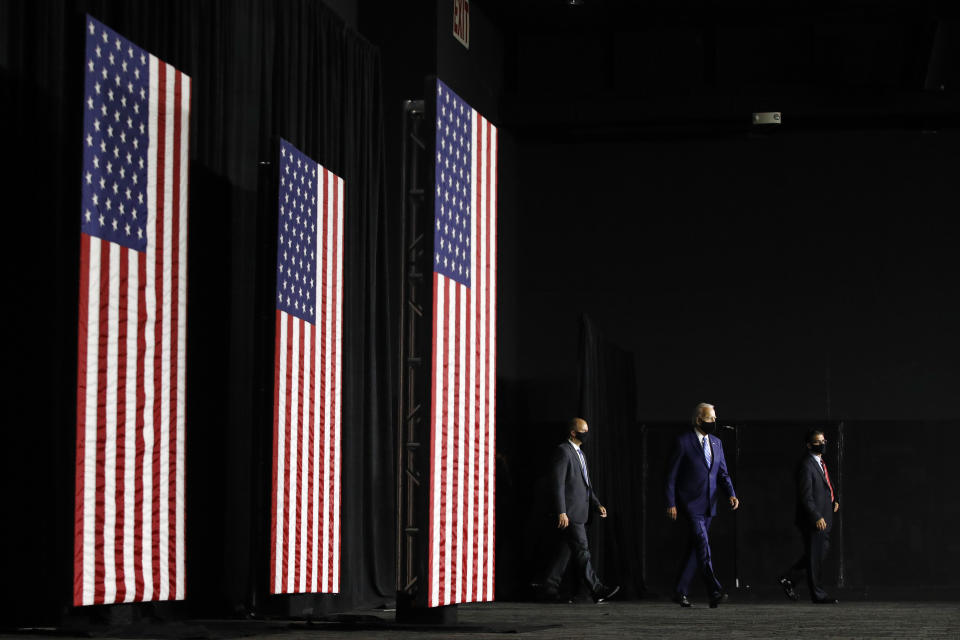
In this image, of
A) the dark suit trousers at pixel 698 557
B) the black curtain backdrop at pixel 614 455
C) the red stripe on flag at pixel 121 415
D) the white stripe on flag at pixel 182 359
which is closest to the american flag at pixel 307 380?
the white stripe on flag at pixel 182 359

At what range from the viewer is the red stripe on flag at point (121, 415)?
6.37 m

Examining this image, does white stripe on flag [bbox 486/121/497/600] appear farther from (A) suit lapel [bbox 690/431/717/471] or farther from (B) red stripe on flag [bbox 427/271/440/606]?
(A) suit lapel [bbox 690/431/717/471]

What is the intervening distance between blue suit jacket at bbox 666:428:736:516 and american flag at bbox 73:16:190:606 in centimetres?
471

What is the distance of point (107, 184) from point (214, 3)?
3.00 metres

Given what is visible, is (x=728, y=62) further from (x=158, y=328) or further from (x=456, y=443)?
(x=158, y=328)

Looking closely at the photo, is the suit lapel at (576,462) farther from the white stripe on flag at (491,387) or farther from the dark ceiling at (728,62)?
the dark ceiling at (728,62)

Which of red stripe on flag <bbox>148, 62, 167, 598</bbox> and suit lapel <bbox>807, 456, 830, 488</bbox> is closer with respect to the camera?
red stripe on flag <bbox>148, 62, 167, 598</bbox>

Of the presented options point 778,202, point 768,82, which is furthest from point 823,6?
point 778,202

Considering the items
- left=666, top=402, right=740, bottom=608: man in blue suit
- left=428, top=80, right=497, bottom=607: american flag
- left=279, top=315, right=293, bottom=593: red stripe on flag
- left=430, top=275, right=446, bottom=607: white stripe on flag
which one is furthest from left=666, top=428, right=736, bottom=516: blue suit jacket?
left=430, top=275, right=446, bottom=607: white stripe on flag

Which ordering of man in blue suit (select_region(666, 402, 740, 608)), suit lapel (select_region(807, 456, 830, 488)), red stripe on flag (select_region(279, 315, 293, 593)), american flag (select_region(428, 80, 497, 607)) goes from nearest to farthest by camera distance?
american flag (select_region(428, 80, 497, 607)) < red stripe on flag (select_region(279, 315, 293, 593)) < man in blue suit (select_region(666, 402, 740, 608)) < suit lapel (select_region(807, 456, 830, 488))

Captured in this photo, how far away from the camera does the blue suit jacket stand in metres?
10.7

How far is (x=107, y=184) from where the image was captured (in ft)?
20.6

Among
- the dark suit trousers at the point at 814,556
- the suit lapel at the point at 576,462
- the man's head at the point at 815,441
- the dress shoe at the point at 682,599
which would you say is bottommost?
the dress shoe at the point at 682,599

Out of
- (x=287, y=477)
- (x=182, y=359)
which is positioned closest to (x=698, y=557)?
(x=287, y=477)
